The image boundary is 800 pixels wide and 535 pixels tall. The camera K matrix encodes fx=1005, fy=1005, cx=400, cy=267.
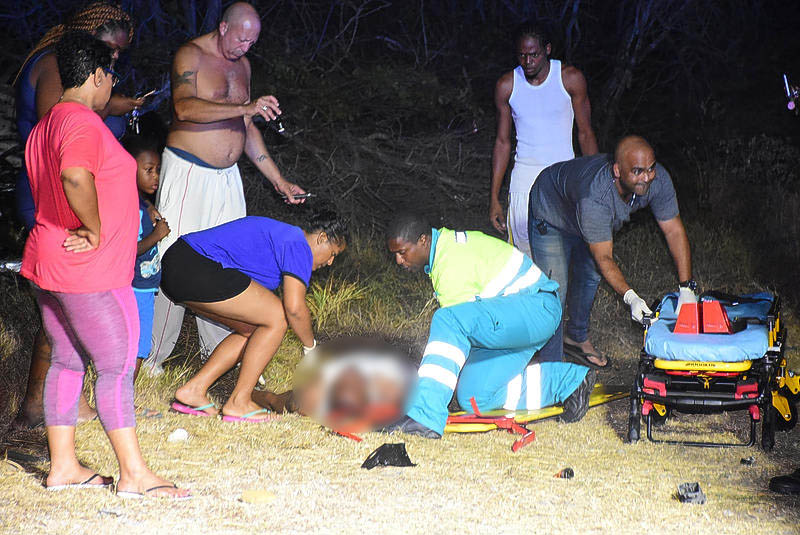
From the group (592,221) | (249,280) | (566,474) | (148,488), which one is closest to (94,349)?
(148,488)

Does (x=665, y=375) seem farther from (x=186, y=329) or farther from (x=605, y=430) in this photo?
(x=186, y=329)

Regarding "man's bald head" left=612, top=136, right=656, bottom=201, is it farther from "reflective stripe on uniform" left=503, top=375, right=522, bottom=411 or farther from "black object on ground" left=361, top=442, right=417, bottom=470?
"black object on ground" left=361, top=442, right=417, bottom=470

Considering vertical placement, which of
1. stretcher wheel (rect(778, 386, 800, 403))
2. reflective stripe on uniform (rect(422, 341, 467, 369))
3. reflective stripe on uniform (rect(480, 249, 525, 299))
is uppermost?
reflective stripe on uniform (rect(480, 249, 525, 299))

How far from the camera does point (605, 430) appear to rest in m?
5.00

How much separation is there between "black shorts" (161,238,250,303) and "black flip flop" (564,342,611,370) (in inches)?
95.8

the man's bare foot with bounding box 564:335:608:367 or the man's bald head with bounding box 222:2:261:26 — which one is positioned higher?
the man's bald head with bounding box 222:2:261:26

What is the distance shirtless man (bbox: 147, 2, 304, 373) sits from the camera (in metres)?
5.57

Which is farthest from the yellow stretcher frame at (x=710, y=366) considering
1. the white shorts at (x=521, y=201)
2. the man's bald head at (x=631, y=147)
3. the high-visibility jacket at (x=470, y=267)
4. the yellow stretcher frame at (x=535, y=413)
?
the white shorts at (x=521, y=201)

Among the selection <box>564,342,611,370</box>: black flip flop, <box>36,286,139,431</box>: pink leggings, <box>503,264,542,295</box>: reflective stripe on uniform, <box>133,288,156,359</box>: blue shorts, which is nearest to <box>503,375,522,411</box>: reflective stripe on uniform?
<box>503,264,542,295</box>: reflective stripe on uniform

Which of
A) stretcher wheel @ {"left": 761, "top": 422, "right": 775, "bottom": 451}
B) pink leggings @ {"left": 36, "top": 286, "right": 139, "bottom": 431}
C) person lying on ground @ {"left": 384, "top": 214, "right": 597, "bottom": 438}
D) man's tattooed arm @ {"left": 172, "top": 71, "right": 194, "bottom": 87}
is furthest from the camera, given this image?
man's tattooed arm @ {"left": 172, "top": 71, "right": 194, "bottom": 87}

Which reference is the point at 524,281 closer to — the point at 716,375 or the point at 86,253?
the point at 716,375

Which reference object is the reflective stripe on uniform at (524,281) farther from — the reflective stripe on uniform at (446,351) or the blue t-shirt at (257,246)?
the blue t-shirt at (257,246)

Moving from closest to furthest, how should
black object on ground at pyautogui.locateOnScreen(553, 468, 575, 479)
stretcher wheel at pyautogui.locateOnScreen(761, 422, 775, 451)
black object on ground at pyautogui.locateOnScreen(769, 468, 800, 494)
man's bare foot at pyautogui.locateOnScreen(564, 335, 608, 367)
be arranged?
black object on ground at pyautogui.locateOnScreen(769, 468, 800, 494) < black object on ground at pyautogui.locateOnScreen(553, 468, 575, 479) < stretcher wheel at pyautogui.locateOnScreen(761, 422, 775, 451) < man's bare foot at pyautogui.locateOnScreen(564, 335, 608, 367)

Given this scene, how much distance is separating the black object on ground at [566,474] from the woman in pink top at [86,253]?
5.16 feet
